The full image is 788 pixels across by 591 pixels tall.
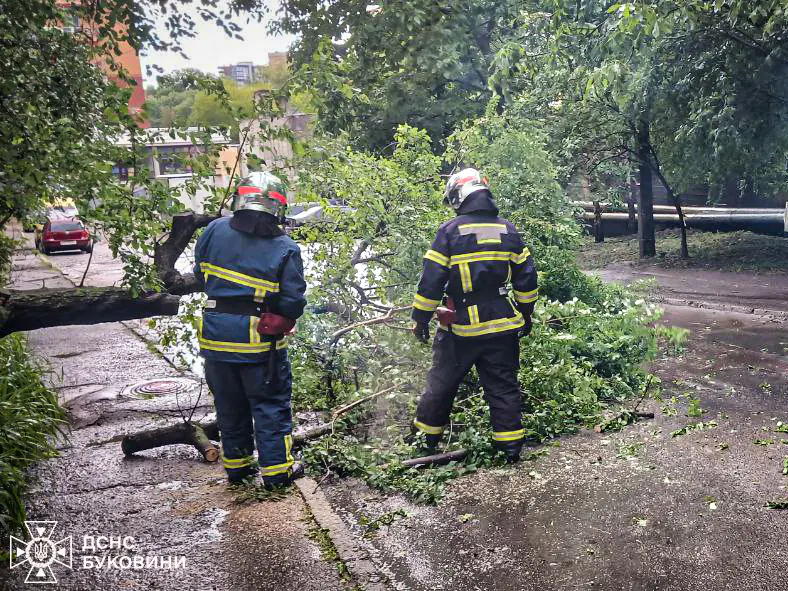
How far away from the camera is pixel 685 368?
733 cm

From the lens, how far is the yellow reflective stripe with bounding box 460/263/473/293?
5.09m

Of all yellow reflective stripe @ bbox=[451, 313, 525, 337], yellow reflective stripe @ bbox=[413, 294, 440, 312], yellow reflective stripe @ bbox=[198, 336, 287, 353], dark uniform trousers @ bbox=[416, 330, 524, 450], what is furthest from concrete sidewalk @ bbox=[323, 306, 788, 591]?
yellow reflective stripe @ bbox=[413, 294, 440, 312]

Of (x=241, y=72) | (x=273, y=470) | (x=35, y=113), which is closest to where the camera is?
(x=273, y=470)

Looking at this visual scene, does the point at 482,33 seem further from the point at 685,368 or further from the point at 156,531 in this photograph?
the point at 156,531

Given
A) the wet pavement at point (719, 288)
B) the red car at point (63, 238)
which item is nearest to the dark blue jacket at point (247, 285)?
the wet pavement at point (719, 288)

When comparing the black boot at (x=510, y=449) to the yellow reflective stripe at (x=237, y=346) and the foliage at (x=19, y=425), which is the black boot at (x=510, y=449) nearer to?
the yellow reflective stripe at (x=237, y=346)

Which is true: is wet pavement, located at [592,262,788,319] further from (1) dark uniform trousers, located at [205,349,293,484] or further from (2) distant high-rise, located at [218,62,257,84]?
(1) dark uniform trousers, located at [205,349,293,484]

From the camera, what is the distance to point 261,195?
485cm

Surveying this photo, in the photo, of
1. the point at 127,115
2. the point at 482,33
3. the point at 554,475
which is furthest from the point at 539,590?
the point at 482,33

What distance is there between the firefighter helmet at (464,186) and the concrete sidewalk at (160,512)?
228 centimetres

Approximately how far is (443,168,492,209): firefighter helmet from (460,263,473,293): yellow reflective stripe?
46cm

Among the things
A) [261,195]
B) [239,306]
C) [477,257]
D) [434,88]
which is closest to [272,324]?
[239,306]

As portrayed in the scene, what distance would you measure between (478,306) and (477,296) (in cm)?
7

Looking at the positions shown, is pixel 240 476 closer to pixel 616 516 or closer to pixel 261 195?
pixel 261 195
